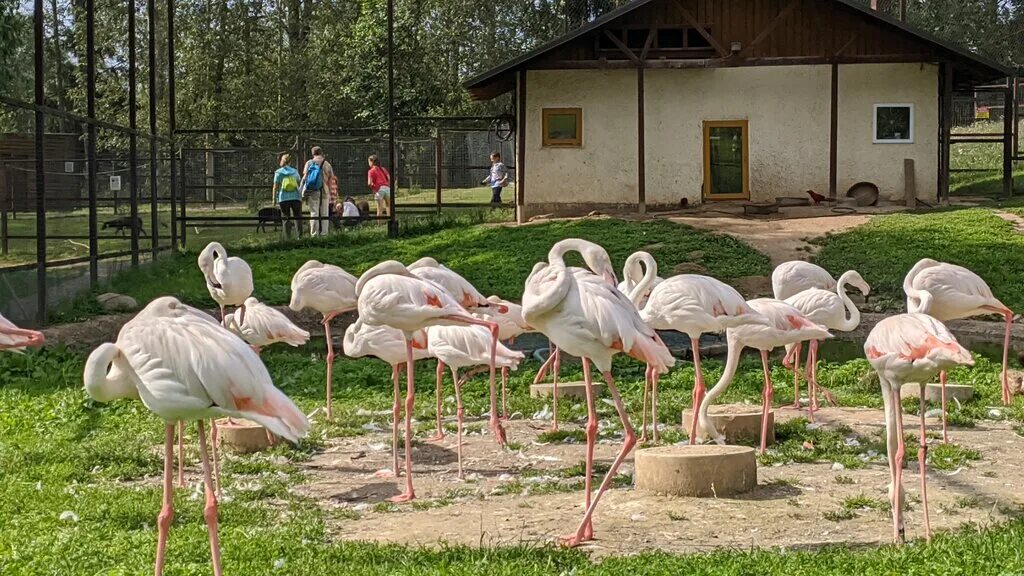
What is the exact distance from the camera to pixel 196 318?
5.68 m

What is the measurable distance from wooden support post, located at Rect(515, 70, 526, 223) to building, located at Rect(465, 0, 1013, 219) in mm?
32

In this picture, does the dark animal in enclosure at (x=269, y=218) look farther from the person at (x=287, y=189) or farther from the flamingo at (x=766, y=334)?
the flamingo at (x=766, y=334)

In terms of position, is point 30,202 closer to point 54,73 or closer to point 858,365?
point 858,365

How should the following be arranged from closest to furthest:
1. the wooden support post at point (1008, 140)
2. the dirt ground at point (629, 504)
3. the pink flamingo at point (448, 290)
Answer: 1. the dirt ground at point (629, 504)
2. the pink flamingo at point (448, 290)
3. the wooden support post at point (1008, 140)

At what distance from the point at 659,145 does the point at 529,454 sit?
17.3 meters

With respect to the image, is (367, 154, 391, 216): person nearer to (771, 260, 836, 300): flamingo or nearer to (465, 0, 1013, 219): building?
(465, 0, 1013, 219): building

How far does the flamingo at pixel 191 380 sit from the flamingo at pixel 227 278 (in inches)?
189

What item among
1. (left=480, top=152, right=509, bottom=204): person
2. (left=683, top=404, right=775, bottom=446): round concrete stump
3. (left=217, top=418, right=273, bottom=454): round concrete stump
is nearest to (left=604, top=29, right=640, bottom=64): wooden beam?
(left=480, top=152, right=509, bottom=204): person

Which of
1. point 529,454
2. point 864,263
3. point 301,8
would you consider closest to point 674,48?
point 864,263

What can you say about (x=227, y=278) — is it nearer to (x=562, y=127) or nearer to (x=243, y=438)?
(x=243, y=438)

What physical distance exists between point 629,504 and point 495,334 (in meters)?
1.47

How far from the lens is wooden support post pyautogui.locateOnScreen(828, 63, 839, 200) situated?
24.5 meters

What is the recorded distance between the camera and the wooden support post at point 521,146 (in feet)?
82.5

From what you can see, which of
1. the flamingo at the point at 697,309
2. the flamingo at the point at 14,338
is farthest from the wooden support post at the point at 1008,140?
the flamingo at the point at 14,338
